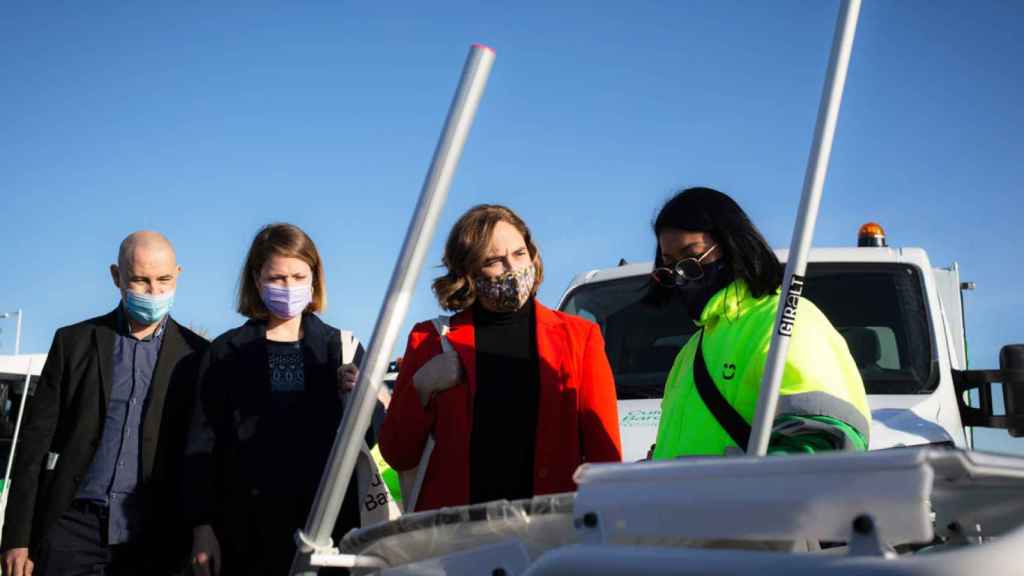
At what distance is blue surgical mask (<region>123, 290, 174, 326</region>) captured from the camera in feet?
12.9

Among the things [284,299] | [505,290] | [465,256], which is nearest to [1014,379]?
[505,290]

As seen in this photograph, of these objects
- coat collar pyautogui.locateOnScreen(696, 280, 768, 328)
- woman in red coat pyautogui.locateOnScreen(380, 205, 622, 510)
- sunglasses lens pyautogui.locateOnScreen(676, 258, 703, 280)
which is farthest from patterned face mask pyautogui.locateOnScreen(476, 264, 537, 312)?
coat collar pyautogui.locateOnScreen(696, 280, 768, 328)

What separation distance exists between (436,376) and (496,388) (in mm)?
207

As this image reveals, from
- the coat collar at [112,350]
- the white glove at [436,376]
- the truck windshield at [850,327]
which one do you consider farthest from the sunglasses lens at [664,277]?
the coat collar at [112,350]

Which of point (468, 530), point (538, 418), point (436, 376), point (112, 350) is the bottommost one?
point (468, 530)

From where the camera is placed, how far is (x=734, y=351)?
263 cm

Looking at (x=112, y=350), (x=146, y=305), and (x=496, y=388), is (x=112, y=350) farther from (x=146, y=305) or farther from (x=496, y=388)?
(x=496, y=388)

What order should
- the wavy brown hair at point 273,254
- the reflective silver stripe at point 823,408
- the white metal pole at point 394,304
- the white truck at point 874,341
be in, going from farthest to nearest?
the white truck at point 874,341
the wavy brown hair at point 273,254
the reflective silver stripe at point 823,408
the white metal pole at point 394,304

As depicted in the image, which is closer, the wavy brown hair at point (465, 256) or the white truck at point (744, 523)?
the white truck at point (744, 523)

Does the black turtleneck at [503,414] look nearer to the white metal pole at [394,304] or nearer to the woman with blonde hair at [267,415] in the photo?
the woman with blonde hair at [267,415]

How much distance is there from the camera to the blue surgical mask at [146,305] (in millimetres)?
3918

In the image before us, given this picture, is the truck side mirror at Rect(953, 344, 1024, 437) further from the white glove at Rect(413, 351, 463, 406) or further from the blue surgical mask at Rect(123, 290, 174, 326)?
the blue surgical mask at Rect(123, 290, 174, 326)

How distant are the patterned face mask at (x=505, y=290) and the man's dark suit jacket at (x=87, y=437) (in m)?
1.21

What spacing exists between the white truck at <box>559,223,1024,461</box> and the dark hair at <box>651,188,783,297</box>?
1431mm
